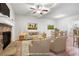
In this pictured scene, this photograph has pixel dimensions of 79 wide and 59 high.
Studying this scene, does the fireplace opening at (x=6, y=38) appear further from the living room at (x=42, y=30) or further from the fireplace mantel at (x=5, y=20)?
the fireplace mantel at (x=5, y=20)

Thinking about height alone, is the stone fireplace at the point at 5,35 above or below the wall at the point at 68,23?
below

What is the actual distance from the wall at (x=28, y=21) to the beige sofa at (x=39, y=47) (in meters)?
0.18

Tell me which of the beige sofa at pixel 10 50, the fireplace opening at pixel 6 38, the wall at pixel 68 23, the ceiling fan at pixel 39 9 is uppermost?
the ceiling fan at pixel 39 9

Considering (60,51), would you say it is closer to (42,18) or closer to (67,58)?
(67,58)

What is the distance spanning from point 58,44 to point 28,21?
1.95ft

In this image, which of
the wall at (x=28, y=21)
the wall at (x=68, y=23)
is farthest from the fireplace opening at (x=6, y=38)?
the wall at (x=68, y=23)

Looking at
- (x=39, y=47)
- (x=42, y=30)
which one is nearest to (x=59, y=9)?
(x=42, y=30)

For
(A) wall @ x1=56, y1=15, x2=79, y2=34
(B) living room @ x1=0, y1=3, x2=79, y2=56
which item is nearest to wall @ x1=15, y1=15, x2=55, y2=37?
(B) living room @ x1=0, y1=3, x2=79, y2=56

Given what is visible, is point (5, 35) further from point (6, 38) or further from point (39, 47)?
point (39, 47)

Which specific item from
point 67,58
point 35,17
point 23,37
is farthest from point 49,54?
point 35,17

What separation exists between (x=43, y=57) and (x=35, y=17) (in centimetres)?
64

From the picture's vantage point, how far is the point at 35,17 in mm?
1854

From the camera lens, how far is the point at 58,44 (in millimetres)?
1851

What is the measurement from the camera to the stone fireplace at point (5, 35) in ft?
5.71
